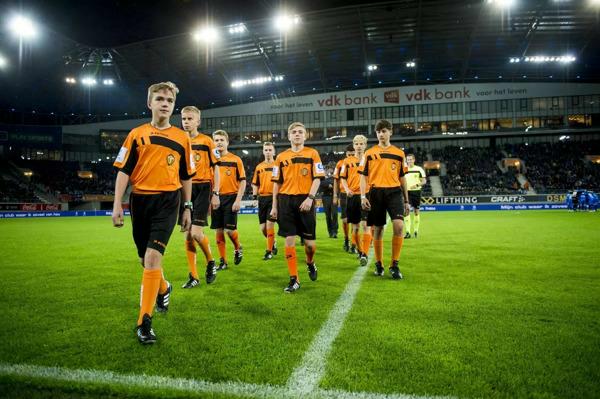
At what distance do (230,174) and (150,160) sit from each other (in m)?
3.52

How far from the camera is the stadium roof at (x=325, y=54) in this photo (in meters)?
34.2

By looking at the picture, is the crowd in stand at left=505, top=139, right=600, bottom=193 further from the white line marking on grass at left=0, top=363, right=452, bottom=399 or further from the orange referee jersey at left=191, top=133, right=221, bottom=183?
the white line marking on grass at left=0, top=363, right=452, bottom=399

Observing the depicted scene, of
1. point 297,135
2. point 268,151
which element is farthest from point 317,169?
point 268,151

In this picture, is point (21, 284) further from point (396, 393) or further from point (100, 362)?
point (396, 393)

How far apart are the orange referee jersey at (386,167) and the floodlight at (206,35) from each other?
107 ft

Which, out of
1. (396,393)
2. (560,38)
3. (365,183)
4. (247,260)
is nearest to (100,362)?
(396,393)

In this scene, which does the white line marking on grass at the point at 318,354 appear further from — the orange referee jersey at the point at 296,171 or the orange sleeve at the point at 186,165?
the orange sleeve at the point at 186,165

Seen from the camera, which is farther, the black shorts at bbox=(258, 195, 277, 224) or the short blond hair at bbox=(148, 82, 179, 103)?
the black shorts at bbox=(258, 195, 277, 224)

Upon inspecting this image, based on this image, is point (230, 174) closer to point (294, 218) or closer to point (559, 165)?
point (294, 218)

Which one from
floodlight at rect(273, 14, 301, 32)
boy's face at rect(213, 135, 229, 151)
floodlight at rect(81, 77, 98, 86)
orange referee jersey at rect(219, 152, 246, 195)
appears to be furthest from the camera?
floodlight at rect(81, 77, 98, 86)

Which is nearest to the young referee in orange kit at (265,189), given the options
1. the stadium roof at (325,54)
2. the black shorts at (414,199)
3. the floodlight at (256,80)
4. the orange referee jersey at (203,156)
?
the orange referee jersey at (203,156)

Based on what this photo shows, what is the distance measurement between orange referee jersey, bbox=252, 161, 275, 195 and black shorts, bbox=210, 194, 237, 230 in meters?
2.20

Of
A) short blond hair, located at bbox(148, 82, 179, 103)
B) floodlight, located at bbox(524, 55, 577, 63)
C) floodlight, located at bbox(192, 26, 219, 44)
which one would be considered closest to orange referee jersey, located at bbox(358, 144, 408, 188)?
short blond hair, located at bbox(148, 82, 179, 103)

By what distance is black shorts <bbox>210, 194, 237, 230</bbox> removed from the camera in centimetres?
686
